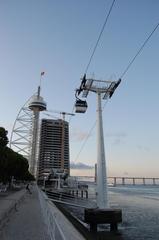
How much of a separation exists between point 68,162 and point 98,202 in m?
178

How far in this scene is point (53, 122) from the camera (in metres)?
197

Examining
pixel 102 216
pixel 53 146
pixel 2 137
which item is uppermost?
pixel 53 146

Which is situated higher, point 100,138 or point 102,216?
point 100,138

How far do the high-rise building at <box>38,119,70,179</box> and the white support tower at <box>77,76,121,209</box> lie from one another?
6568 inches

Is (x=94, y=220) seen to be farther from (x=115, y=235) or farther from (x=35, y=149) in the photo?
(x=35, y=149)

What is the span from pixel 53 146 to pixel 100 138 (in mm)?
172469

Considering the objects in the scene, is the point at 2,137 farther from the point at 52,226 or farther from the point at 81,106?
the point at 52,226

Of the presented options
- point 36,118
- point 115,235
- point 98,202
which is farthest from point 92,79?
point 36,118

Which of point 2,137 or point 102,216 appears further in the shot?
point 2,137

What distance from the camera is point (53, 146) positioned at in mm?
189625

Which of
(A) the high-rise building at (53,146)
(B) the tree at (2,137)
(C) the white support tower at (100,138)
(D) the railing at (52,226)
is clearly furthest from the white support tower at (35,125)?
(D) the railing at (52,226)

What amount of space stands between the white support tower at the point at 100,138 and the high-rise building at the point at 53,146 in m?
167

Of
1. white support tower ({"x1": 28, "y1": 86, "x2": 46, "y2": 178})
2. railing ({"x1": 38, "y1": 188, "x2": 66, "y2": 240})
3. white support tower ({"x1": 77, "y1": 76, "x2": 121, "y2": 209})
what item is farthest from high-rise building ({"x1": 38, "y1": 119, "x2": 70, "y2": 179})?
railing ({"x1": 38, "y1": 188, "x2": 66, "y2": 240})

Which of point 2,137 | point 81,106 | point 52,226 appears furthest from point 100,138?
point 2,137
